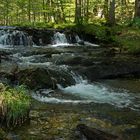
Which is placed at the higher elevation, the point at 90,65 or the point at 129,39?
the point at 129,39

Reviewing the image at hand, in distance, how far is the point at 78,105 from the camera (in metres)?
9.23

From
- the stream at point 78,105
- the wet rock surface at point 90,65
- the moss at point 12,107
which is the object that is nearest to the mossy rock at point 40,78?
the wet rock surface at point 90,65

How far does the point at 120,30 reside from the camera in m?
20.9

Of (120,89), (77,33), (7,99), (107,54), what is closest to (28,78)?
(120,89)

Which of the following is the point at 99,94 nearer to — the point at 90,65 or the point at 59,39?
the point at 90,65

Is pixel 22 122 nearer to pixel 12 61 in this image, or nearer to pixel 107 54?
pixel 12 61

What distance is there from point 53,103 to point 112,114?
5.71 ft

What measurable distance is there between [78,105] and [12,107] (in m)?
2.90

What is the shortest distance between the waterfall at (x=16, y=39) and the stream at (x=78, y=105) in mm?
7049

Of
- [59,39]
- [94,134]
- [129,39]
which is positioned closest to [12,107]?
[94,134]

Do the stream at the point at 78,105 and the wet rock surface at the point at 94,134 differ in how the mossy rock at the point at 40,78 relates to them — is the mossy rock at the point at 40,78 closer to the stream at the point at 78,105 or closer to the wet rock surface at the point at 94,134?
the stream at the point at 78,105

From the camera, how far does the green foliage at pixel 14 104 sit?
6.64 m

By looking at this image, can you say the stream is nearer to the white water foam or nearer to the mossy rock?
the white water foam

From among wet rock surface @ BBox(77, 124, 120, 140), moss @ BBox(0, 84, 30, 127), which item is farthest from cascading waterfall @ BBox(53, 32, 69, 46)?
wet rock surface @ BBox(77, 124, 120, 140)
